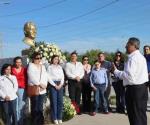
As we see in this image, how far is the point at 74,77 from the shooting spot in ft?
42.9

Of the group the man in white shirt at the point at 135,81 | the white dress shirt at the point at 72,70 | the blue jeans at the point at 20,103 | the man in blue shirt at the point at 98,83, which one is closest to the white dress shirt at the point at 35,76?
the blue jeans at the point at 20,103

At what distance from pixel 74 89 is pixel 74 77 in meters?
0.39

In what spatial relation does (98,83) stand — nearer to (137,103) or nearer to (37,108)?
(37,108)

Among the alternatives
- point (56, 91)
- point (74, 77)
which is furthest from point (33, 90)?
point (74, 77)

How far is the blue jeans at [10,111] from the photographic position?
10.9 m

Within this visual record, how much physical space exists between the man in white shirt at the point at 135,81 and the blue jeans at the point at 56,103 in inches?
133

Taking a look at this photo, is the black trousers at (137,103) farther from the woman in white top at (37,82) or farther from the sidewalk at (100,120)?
the woman in white top at (37,82)

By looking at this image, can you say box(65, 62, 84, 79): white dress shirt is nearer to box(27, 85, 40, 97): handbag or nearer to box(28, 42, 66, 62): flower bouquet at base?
box(28, 42, 66, 62): flower bouquet at base

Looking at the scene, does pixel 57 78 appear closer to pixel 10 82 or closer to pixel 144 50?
pixel 10 82

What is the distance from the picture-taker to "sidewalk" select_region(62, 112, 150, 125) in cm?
1203

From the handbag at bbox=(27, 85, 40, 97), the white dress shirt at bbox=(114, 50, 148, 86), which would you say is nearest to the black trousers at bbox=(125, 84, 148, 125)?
the white dress shirt at bbox=(114, 50, 148, 86)

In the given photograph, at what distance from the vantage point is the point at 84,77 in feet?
44.7

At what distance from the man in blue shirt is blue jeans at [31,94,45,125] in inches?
88.5

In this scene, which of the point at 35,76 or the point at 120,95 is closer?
the point at 35,76
